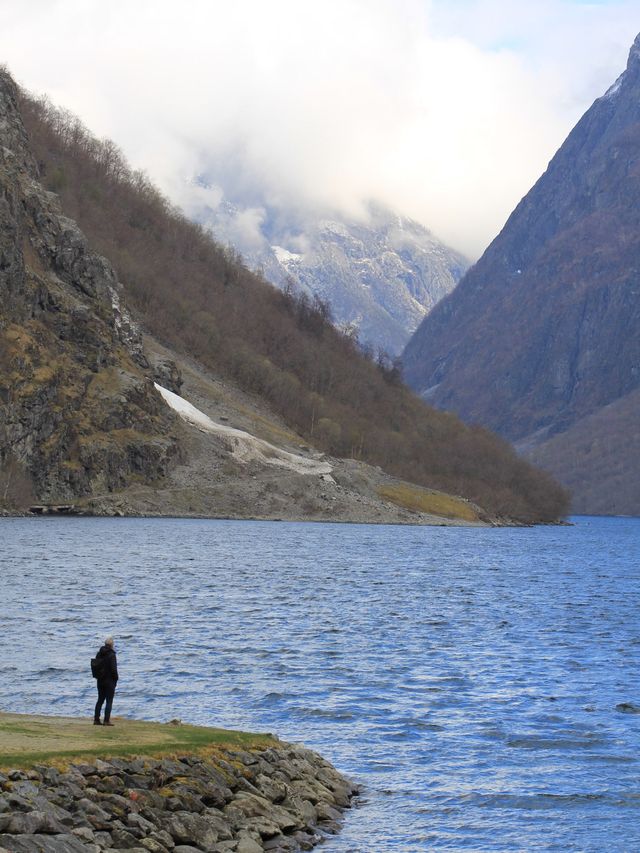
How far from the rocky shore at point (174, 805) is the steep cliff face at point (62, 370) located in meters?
122

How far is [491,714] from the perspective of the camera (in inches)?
1527

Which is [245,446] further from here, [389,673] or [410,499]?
[389,673]

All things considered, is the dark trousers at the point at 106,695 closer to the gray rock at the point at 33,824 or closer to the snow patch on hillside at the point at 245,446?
the gray rock at the point at 33,824

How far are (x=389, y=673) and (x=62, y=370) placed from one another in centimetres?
12090

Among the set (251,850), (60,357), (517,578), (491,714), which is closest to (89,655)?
(491,714)

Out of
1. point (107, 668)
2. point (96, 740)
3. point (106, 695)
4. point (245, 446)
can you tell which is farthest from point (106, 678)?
point (245, 446)

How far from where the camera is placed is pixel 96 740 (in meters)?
27.7

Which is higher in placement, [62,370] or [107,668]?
[62,370]

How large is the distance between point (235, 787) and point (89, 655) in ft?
70.1

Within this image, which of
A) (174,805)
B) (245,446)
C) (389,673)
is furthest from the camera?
(245,446)

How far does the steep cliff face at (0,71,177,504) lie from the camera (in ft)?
497

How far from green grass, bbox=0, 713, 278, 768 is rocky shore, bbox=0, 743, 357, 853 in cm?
45

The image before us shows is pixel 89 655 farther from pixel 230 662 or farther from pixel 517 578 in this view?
pixel 517 578

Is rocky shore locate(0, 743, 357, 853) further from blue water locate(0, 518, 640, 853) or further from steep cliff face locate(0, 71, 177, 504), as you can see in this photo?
steep cliff face locate(0, 71, 177, 504)
